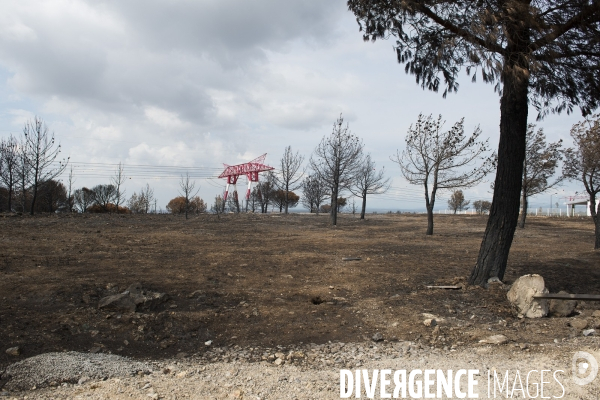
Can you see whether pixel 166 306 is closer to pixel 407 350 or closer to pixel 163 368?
pixel 163 368

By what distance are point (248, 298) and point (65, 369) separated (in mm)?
3071

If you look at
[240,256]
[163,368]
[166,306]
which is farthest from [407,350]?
[240,256]

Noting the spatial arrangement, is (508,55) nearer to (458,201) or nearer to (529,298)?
(529,298)

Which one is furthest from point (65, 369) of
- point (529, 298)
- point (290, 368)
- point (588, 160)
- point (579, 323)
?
point (588, 160)

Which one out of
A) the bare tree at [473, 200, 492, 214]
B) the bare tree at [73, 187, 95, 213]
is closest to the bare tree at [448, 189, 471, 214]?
the bare tree at [473, 200, 492, 214]

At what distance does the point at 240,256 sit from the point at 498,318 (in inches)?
259

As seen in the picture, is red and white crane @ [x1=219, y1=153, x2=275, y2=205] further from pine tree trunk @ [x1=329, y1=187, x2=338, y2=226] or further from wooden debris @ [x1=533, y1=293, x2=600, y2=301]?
wooden debris @ [x1=533, y1=293, x2=600, y2=301]

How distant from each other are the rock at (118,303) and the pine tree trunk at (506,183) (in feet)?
19.4

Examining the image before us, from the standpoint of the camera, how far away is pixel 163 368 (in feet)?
13.7

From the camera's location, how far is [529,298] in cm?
574

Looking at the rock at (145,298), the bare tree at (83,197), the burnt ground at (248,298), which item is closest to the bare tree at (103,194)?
the bare tree at (83,197)

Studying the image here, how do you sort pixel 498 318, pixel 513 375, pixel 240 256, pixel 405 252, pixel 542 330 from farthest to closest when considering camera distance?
1. pixel 405 252
2. pixel 240 256
3. pixel 498 318
4. pixel 542 330
5. pixel 513 375

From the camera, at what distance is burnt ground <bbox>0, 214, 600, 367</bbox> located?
4969mm

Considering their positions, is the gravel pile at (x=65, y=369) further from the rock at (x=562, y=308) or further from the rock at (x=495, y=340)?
the rock at (x=562, y=308)
